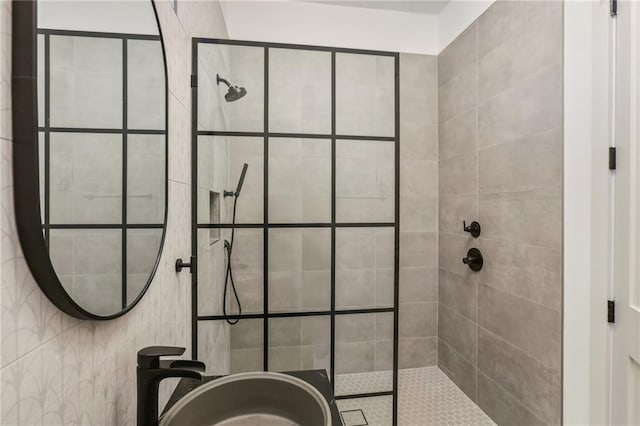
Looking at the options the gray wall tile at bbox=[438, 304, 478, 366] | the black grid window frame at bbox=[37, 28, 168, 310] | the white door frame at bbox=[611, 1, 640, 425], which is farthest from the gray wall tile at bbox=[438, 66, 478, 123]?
the black grid window frame at bbox=[37, 28, 168, 310]

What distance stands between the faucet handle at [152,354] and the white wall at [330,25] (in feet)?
7.08

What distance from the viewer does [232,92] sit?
1.35 meters

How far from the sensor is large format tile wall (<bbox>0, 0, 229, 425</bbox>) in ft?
1.39

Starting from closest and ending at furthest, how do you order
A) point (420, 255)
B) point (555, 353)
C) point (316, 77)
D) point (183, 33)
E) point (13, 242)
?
point (13, 242) → point (183, 33) → point (316, 77) → point (555, 353) → point (420, 255)

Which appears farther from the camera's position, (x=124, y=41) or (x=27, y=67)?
(x=124, y=41)

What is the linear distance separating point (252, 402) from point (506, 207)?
1.63 metres

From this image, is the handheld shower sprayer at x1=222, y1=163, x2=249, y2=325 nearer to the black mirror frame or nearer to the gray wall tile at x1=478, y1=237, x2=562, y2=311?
the black mirror frame

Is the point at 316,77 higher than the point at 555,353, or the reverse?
the point at 316,77

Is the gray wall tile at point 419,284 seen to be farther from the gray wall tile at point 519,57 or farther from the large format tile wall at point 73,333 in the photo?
the large format tile wall at point 73,333

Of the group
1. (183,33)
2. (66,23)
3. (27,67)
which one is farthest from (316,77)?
(27,67)

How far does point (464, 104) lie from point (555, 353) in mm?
1554

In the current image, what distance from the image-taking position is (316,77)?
1351 millimetres

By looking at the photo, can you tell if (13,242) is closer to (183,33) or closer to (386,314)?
(183,33)

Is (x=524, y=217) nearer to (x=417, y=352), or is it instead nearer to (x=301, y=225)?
(x=301, y=225)
